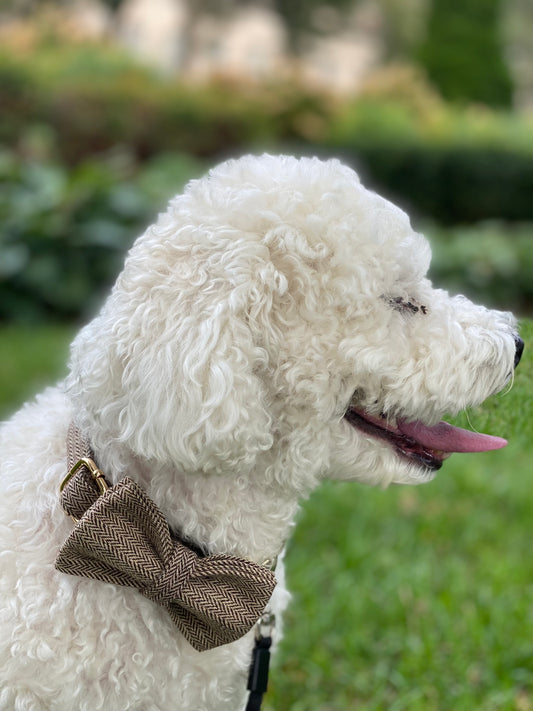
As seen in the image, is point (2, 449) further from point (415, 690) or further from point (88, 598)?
point (415, 690)

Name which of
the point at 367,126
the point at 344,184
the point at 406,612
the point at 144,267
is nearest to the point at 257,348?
the point at 144,267

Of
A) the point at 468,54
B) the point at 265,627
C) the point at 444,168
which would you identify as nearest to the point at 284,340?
the point at 265,627

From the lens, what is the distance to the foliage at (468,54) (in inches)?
638

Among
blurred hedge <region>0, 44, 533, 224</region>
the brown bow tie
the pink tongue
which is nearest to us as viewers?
the brown bow tie

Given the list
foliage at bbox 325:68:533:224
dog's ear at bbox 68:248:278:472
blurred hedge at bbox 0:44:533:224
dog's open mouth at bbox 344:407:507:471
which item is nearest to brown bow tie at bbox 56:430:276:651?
dog's ear at bbox 68:248:278:472

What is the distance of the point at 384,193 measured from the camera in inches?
430

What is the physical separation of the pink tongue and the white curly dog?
0.5 inches

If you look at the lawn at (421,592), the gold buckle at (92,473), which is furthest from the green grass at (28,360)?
the gold buckle at (92,473)

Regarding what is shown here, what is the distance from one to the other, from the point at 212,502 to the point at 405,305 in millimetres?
542

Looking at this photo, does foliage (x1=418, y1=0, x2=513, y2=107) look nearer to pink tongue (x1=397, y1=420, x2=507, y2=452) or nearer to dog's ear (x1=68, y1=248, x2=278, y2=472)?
pink tongue (x1=397, y1=420, x2=507, y2=452)

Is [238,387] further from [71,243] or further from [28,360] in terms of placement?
[71,243]

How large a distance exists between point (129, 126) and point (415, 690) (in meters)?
8.48

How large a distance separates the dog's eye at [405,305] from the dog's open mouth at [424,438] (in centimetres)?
22

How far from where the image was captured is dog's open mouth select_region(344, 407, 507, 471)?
173cm
